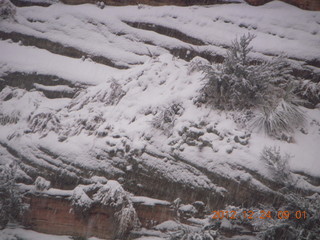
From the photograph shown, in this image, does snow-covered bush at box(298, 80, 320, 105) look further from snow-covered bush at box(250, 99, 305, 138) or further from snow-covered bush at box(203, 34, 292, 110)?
snow-covered bush at box(250, 99, 305, 138)

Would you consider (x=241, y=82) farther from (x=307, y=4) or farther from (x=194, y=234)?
(x=307, y=4)

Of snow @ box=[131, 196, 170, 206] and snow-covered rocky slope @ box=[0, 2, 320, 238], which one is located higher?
snow-covered rocky slope @ box=[0, 2, 320, 238]

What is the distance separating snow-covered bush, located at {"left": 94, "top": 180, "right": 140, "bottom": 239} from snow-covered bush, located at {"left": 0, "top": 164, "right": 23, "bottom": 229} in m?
1.62

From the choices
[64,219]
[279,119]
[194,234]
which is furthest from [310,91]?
[64,219]

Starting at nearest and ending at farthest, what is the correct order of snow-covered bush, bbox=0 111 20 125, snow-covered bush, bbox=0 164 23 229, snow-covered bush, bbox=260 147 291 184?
snow-covered bush, bbox=260 147 291 184 → snow-covered bush, bbox=0 164 23 229 → snow-covered bush, bbox=0 111 20 125

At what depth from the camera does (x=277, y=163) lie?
4.30m

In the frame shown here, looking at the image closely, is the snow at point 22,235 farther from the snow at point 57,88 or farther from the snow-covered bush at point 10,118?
the snow at point 57,88

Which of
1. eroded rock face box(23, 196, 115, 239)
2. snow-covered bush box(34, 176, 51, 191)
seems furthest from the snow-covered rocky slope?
eroded rock face box(23, 196, 115, 239)

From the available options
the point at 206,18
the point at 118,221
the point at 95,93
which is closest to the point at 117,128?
the point at 95,93

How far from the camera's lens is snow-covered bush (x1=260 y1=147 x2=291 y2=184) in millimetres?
4254

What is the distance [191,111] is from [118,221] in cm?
266

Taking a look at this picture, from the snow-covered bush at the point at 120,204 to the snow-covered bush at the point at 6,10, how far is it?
7111 mm

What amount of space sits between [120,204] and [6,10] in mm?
7750

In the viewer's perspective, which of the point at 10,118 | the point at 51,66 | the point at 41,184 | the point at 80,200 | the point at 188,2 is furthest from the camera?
the point at 188,2
